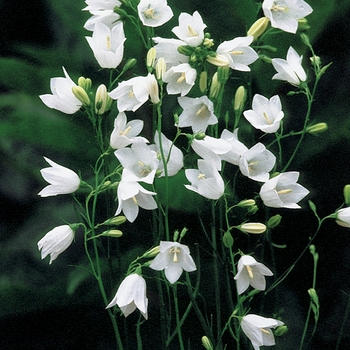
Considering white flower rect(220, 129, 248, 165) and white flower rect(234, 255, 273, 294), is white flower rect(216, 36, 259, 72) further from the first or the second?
white flower rect(234, 255, 273, 294)

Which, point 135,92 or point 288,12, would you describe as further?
point 288,12

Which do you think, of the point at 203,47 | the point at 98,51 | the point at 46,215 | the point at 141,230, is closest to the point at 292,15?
the point at 203,47

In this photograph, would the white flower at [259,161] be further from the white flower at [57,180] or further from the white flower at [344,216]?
the white flower at [57,180]

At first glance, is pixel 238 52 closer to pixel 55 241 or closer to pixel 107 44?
pixel 107 44

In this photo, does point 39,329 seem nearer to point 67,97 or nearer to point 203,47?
point 67,97

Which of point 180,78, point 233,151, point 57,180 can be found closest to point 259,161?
point 233,151
